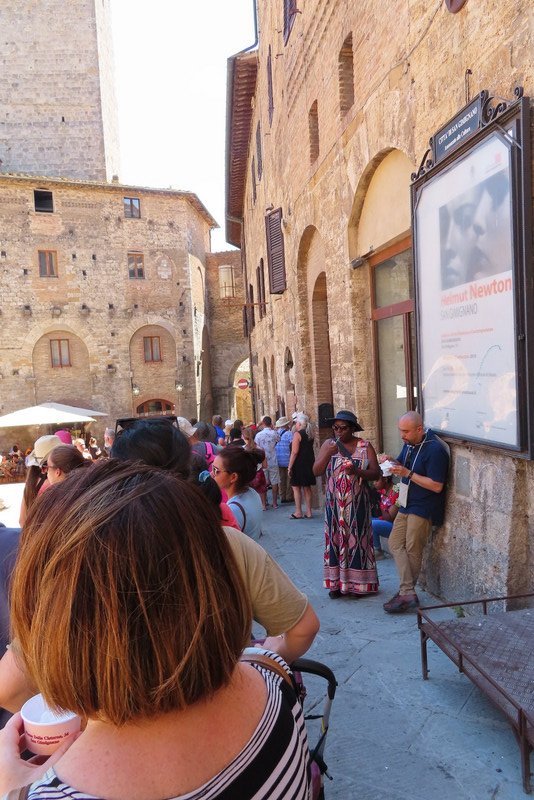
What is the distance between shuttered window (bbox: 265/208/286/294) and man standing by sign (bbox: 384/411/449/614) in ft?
25.1

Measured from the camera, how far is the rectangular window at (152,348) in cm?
2775

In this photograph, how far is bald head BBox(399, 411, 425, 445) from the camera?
4.63 metres

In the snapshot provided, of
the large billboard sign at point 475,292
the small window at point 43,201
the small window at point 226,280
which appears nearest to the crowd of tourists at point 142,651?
the large billboard sign at point 475,292

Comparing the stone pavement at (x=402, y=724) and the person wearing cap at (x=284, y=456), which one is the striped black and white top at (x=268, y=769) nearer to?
the stone pavement at (x=402, y=724)

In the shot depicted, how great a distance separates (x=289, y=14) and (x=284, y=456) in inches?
288

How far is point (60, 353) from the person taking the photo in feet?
88.1

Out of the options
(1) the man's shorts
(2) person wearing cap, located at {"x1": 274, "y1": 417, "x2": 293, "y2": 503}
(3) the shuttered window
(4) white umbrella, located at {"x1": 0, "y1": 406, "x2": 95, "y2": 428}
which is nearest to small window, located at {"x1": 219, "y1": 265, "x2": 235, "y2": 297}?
(4) white umbrella, located at {"x1": 0, "y1": 406, "x2": 95, "y2": 428}

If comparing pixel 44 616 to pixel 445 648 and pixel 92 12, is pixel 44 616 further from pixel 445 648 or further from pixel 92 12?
pixel 92 12

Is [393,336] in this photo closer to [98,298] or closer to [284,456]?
[284,456]

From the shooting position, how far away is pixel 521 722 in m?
2.42

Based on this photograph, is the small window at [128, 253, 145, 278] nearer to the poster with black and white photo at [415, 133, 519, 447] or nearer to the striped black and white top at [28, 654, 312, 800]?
the poster with black and white photo at [415, 133, 519, 447]

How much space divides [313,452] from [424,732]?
6260 millimetres

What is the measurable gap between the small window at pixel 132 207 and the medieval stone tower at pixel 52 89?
3.35 m

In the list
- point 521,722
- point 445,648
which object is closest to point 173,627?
point 521,722
